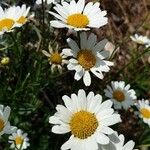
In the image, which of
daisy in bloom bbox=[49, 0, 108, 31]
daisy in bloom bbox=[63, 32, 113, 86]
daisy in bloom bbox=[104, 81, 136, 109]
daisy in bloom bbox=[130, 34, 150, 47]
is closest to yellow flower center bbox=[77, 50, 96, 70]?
daisy in bloom bbox=[63, 32, 113, 86]

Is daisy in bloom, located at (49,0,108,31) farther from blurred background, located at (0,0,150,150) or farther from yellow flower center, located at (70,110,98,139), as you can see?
yellow flower center, located at (70,110,98,139)

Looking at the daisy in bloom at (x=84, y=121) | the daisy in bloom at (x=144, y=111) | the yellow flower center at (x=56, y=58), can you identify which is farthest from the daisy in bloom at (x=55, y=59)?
the daisy in bloom at (x=144, y=111)

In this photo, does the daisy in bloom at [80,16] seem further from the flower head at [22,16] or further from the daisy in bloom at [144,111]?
the daisy in bloom at [144,111]

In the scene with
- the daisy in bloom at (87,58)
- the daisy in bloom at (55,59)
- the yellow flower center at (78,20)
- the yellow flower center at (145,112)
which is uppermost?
the yellow flower center at (78,20)

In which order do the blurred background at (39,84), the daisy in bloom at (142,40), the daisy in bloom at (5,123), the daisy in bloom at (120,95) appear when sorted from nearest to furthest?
the daisy in bloom at (5,123)
the blurred background at (39,84)
the daisy in bloom at (120,95)
the daisy in bloom at (142,40)

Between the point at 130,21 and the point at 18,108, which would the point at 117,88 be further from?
the point at 130,21

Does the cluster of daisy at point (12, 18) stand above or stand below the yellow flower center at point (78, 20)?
below

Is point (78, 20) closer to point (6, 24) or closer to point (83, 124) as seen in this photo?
point (6, 24)

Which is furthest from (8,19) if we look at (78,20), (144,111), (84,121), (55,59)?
(144,111)
